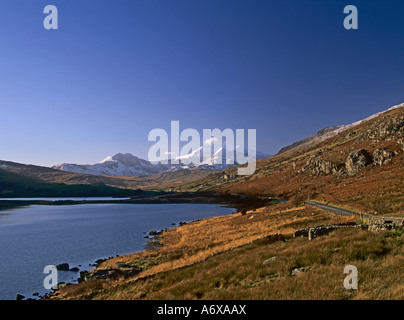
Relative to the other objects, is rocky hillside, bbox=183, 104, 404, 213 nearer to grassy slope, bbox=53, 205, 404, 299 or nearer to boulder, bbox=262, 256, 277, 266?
grassy slope, bbox=53, 205, 404, 299

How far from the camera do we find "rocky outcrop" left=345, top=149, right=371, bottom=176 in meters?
99.9

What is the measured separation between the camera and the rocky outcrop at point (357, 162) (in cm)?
9994

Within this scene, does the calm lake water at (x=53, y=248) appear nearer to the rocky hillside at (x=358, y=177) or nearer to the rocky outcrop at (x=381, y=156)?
the rocky hillside at (x=358, y=177)

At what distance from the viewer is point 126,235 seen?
5944cm

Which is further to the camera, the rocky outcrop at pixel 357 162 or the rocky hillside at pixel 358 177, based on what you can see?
the rocky outcrop at pixel 357 162

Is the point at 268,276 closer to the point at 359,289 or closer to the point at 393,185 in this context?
the point at 359,289

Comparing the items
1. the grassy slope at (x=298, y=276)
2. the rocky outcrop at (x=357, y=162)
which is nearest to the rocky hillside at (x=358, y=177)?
the rocky outcrop at (x=357, y=162)

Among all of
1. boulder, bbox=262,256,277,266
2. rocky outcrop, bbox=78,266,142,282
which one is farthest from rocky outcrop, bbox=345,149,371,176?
boulder, bbox=262,256,277,266

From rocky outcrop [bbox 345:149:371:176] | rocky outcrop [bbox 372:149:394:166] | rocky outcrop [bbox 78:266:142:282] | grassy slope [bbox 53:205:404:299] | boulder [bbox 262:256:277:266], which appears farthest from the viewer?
rocky outcrop [bbox 345:149:371:176]

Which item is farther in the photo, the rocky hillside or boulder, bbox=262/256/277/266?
the rocky hillside

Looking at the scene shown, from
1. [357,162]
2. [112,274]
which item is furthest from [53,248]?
[357,162]

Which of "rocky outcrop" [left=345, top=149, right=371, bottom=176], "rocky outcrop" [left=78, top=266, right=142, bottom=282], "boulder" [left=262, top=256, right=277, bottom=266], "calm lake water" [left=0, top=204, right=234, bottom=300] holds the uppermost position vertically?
"rocky outcrop" [left=345, top=149, right=371, bottom=176]

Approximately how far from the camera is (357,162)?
10344cm
